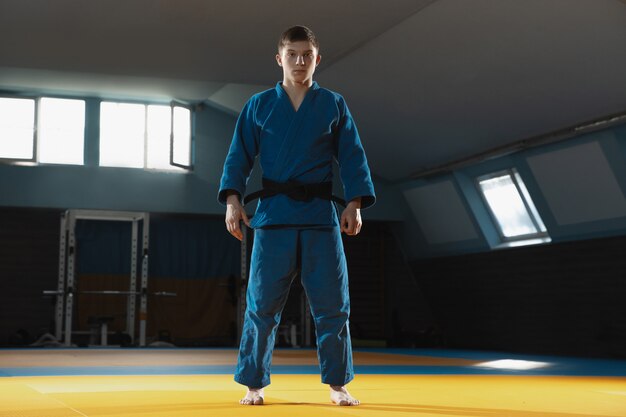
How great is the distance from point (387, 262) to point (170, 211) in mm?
3694

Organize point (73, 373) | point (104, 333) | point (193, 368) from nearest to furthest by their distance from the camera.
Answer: point (73, 373) → point (193, 368) → point (104, 333)

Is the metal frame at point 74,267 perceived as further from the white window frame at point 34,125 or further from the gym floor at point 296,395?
the gym floor at point 296,395

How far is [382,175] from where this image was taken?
1222 centimetres

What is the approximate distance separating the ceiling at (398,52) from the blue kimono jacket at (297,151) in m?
4.21

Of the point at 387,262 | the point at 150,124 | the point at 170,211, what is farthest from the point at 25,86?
the point at 387,262

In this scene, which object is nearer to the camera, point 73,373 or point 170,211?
point 73,373

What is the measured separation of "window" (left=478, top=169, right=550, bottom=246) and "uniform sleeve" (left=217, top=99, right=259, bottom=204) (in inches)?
292

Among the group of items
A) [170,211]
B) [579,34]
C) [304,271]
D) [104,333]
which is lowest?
[104,333]

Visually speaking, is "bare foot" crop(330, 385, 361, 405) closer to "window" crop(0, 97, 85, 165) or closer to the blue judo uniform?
the blue judo uniform

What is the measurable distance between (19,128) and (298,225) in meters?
9.21

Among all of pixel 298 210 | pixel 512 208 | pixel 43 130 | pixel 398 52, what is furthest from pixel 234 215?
pixel 43 130

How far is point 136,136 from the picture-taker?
1157 centimetres

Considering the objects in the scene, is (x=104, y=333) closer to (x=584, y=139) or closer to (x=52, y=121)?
(x=52, y=121)

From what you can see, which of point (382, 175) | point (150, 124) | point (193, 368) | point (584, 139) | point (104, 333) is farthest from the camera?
point (382, 175)
